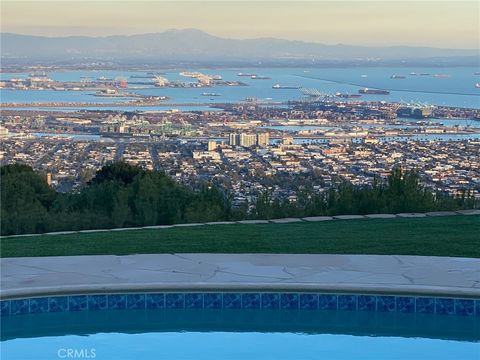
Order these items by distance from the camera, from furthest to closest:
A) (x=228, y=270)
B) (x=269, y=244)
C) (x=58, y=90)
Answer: (x=58, y=90) < (x=269, y=244) < (x=228, y=270)

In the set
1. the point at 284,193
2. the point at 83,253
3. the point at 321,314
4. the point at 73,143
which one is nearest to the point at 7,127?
the point at 73,143

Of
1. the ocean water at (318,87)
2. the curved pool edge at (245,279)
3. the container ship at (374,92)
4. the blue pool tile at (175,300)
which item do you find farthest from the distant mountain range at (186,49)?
the blue pool tile at (175,300)

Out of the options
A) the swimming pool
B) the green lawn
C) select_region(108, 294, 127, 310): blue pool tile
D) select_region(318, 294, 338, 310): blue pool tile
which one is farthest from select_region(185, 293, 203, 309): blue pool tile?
the green lawn

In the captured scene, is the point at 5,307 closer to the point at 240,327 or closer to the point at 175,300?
the point at 175,300

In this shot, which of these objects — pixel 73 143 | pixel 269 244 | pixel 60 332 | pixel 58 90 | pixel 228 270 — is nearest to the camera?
pixel 60 332

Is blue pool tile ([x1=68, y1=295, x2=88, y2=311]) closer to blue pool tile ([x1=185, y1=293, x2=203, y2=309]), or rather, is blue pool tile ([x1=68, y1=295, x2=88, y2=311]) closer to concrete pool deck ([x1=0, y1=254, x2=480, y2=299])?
concrete pool deck ([x1=0, y1=254, x2=480, y2=299])

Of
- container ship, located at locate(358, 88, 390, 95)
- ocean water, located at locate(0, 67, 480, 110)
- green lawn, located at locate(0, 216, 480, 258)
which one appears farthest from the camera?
container ship, located at locate(358, 88, 390, 95)

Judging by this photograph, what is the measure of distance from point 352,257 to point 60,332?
2.33m

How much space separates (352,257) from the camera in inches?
256

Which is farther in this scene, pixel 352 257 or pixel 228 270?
pixel 352 257

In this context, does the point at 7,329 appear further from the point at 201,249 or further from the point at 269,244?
the point at 269,244

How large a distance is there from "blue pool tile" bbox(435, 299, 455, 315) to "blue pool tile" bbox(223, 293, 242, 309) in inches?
49.2

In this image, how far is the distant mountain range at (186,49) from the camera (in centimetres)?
3916

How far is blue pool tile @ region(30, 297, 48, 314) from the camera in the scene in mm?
5383
